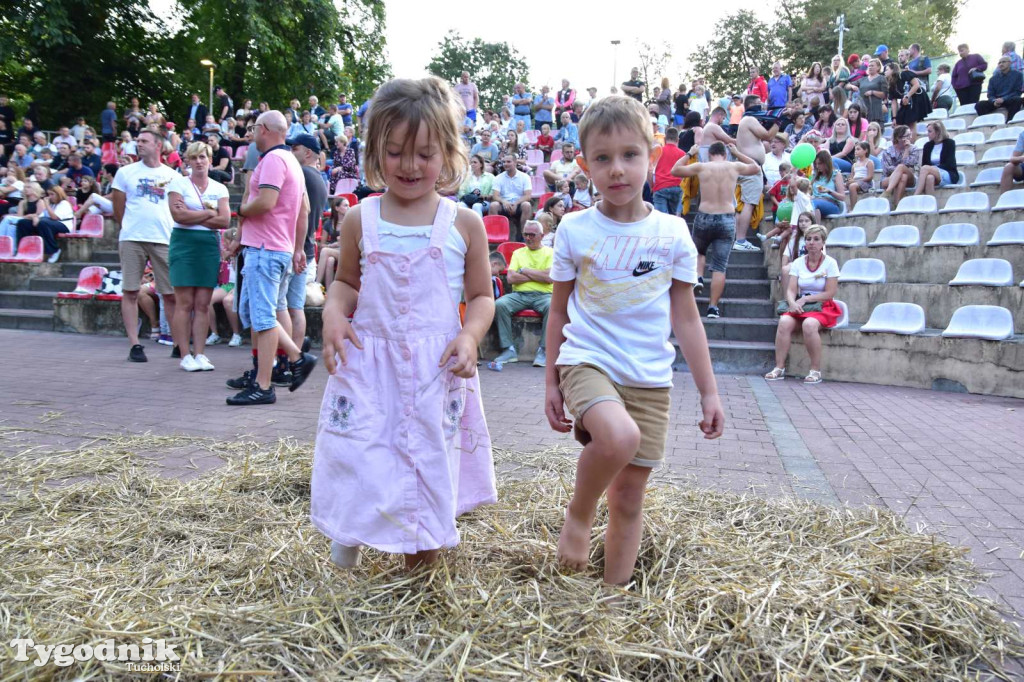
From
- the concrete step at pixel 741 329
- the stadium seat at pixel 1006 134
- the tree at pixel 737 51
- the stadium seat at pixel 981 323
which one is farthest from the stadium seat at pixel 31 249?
A: the tree at pixel 737 51

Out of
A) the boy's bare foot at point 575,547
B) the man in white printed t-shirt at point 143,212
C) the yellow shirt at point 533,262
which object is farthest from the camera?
the yellow shirt at point 533,262

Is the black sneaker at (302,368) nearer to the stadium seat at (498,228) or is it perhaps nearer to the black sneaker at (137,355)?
the black sneaker at (137,355)

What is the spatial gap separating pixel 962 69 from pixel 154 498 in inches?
786

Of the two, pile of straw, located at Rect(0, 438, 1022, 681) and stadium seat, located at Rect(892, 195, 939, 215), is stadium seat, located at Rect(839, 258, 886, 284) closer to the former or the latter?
stadium seat, located at Rect(892, 195, 939, 215)

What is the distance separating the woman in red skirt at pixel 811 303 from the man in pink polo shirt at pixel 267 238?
556 cm

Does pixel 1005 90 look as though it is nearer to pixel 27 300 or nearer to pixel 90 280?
pixel 90 280

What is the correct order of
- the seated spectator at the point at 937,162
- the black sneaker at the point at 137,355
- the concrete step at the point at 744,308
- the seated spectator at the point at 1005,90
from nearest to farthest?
1. the black sneaker at the point at 137,355
2. the concrete step at the point at 744,308
3. the seated spectator at the point at 937,162
4. the seated spectator at the point at 1005,90

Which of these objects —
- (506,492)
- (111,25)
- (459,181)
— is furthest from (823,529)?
(111,25)

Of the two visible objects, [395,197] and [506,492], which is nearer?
[395,197]

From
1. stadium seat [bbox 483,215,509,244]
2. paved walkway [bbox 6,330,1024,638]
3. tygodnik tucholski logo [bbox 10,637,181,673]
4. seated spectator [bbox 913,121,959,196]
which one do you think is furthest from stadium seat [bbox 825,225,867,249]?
tygodnik tucholski logo [bbox 10,637,181,673]

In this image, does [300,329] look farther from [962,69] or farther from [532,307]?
[962,69]

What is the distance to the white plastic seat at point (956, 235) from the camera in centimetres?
941

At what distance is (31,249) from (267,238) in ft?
34.6

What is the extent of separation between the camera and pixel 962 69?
16.9 meters
